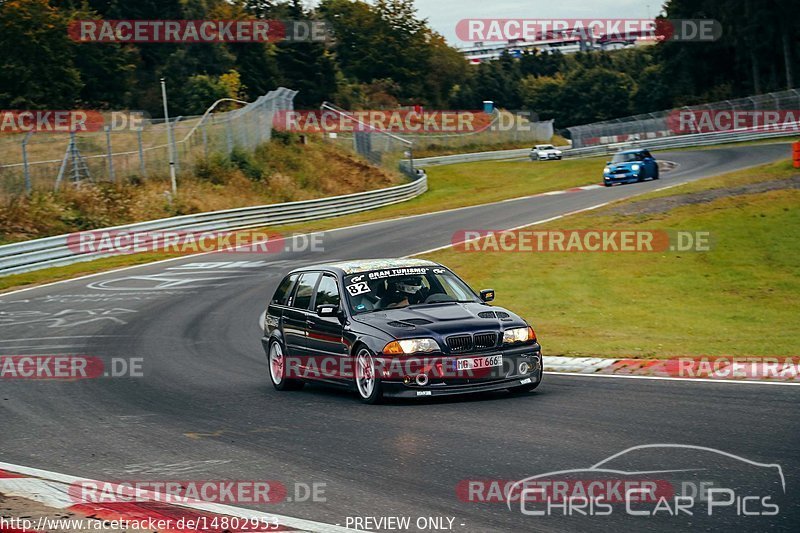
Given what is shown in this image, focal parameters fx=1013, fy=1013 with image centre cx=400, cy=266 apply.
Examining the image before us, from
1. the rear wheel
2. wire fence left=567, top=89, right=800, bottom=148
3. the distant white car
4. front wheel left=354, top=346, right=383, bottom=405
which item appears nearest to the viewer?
front wheel left=354, top=346, right=383, bottom=405

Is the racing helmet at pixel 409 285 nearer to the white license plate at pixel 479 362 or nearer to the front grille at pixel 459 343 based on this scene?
the front grille at pixel 459 343

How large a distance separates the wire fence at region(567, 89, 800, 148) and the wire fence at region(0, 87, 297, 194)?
A: 119 ft

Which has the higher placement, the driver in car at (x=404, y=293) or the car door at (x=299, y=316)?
the driver in car at (x=404, y=293)

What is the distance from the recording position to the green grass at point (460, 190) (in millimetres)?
28289

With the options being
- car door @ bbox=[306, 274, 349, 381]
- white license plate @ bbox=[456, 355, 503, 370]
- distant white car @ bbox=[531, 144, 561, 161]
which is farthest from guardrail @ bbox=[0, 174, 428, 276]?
white license plate @ bbox=[456, 355, 503, 370]

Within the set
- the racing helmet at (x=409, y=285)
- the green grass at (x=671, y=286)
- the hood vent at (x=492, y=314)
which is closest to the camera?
the hood vent at (x=492, y=314)

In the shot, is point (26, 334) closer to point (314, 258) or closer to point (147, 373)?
point (147, 373)

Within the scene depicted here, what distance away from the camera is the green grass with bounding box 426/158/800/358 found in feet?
50.1

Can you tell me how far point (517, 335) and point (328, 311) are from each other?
6.94 feet

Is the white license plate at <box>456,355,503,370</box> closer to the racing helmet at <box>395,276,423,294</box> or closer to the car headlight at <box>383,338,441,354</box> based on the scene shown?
the car headlight at <box>383,338,441,354</box>

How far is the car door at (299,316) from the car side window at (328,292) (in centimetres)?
17

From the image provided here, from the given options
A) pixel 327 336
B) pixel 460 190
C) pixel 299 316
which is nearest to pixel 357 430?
pixel 327 336

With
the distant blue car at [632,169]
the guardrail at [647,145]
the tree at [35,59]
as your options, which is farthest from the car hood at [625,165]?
the tree at [35,59]

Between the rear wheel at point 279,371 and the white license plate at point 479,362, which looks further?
the rear wheel at point 279,371
